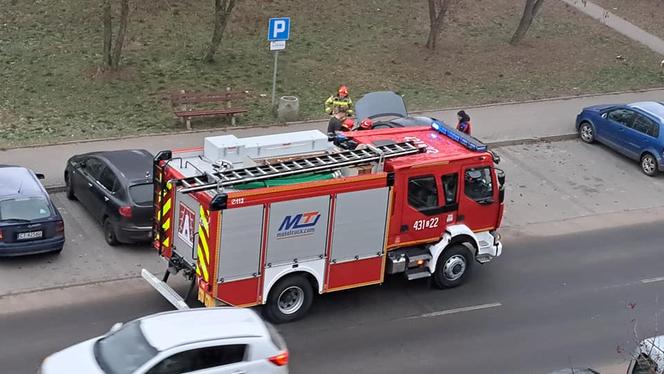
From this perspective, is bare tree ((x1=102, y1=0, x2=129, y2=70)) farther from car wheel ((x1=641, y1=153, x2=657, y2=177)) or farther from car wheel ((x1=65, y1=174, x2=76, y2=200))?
car wheel ((x1=641, y1=153, x2=657, y2=177))

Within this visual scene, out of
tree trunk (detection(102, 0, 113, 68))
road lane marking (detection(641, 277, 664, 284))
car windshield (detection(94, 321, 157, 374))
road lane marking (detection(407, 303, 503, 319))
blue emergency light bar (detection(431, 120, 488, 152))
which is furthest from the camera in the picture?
tree trunk (detection(102, 0, 113, 68))

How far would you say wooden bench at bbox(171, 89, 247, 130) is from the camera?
81.3 feet

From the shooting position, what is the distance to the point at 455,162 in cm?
1709

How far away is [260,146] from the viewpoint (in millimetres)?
16172

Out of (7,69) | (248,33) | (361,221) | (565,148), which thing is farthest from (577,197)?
(7,69)

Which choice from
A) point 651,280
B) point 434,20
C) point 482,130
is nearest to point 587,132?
point 482,130

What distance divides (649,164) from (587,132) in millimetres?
2237

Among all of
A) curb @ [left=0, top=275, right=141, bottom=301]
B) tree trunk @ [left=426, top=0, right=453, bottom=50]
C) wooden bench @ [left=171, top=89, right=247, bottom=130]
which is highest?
tree trunk @ [left=426, top=0, right=453, bottom=50]

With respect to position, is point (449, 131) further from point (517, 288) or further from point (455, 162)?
point (517, 288)

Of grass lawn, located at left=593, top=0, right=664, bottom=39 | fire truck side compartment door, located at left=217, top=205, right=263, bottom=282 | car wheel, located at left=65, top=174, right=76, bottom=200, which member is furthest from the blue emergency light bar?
grass lawn, located at left=593, top=0, right=664, bottom=39

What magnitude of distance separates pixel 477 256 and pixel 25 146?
10.8 metres

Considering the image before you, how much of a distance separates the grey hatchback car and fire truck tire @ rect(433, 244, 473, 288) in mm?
6571

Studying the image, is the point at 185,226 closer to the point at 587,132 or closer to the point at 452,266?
the point at 452,266

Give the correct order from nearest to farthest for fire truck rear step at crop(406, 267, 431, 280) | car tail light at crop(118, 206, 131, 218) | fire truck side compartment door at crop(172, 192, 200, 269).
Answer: fire truck side compartment door at crop(172, 192, 200, 269) → fire truck rear step at crop(406, 267, 431, 280) → car tail light at crop(118, 206, 131, 218)
